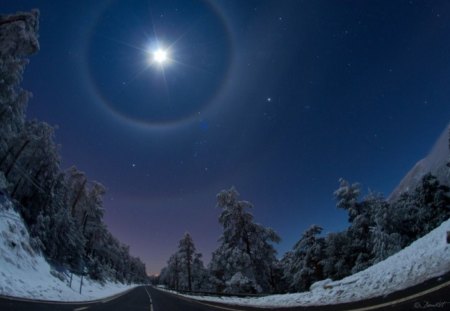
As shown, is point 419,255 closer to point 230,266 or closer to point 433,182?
point 230,266

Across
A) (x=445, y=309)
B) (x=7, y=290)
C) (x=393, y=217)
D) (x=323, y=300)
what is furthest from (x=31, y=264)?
(x=393, y=217)

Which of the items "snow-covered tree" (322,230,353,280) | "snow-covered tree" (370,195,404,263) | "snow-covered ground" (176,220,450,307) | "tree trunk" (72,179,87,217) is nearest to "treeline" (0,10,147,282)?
"tree trunk" (72,179,87,217)

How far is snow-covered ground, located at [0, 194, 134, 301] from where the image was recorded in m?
12.2

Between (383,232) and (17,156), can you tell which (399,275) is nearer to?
(383,232)

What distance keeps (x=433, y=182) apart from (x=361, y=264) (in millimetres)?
11068

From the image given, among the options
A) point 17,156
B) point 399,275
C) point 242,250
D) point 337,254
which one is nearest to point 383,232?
point 337,254

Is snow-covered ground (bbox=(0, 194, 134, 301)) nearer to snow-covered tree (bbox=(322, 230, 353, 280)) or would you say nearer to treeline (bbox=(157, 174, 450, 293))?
treeline (bbox=(157, 174, 450, 293))

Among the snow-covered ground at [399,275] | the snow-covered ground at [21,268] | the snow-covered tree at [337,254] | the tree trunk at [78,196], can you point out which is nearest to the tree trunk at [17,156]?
the snow-covered ground at [21,268]

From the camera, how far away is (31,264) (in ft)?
59.2

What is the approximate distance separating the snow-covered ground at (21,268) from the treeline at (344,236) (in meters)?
13.6

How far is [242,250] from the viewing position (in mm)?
25453

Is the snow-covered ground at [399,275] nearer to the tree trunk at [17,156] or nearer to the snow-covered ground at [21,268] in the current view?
the snow-covered ground at [21,268]

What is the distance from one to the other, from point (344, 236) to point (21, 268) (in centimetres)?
3030

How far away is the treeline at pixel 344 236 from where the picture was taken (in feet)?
75.4
